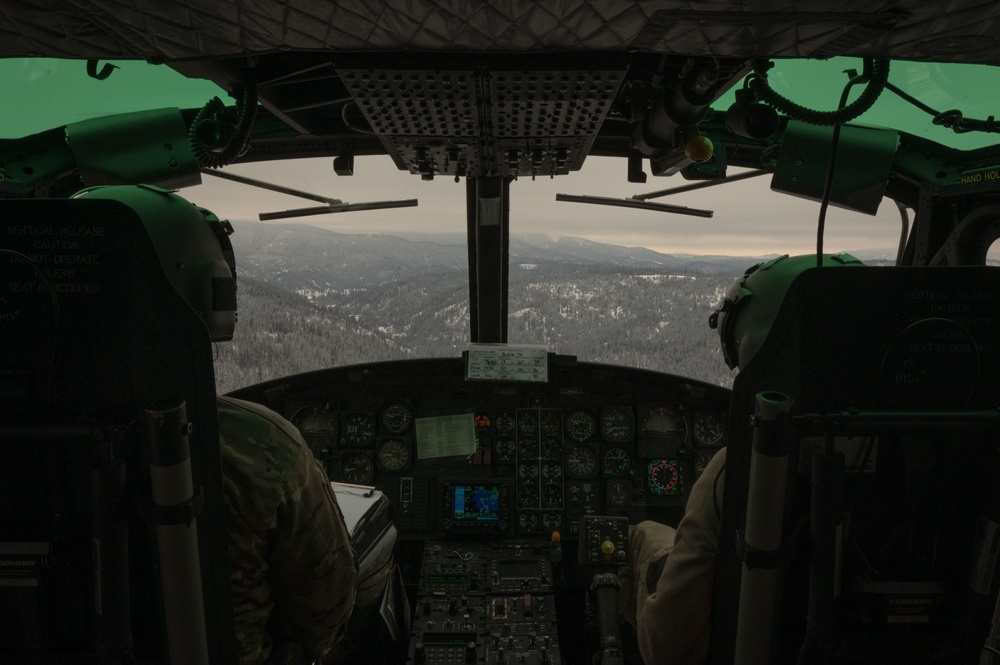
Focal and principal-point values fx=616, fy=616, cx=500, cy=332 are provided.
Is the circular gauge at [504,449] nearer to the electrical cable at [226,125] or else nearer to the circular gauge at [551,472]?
the circular gauge at [551,472]

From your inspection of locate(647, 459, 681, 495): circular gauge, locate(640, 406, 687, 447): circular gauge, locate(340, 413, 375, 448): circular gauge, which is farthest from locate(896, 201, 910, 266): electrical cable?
locate(340, 413, 375, 448): circular gauge

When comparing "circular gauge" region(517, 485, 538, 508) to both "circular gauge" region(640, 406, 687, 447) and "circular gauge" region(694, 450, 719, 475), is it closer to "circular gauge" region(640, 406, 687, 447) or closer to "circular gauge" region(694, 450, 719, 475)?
"circular gauge" region(640, 406, 687, 447)

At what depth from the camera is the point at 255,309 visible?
285 cm

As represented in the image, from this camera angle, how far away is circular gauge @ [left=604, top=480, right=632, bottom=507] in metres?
2.84

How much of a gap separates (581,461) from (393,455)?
34.7 inches

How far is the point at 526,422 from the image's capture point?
292cm

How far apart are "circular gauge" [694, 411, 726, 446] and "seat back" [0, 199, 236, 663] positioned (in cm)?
235

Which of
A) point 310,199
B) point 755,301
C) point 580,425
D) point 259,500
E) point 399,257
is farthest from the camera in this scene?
point 399,257

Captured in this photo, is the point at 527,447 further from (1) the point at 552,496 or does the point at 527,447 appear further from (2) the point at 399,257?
(2) the point at 399,257

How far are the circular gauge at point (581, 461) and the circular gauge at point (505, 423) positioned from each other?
11.7 inches

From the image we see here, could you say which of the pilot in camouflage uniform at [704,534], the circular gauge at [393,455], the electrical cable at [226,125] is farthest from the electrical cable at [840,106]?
the circular gauge at [393,455]

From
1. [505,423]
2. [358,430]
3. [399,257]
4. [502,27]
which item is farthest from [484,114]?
[358,430]

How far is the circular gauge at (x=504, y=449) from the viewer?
9.44ft

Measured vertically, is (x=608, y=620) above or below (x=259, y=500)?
below
